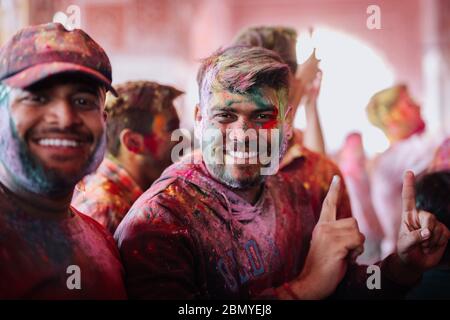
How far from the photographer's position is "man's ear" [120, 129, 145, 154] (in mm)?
2031

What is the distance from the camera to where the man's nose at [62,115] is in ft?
4.04

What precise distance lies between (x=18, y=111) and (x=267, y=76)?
23.5 inches

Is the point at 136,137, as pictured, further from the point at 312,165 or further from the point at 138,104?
the point at 312,165

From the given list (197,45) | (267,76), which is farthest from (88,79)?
(197,45)

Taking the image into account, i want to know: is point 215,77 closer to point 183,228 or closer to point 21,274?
point 183,228

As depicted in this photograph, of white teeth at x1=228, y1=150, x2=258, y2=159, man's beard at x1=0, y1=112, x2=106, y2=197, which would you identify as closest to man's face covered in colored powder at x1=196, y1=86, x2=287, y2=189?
white teeth at x1=228, y1=150, x2=258, y2=159

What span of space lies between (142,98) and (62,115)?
29.8 inches

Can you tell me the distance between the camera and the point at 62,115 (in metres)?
1.24

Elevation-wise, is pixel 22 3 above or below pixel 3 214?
above

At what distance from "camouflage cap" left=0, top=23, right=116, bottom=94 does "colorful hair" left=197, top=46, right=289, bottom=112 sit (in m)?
0.31

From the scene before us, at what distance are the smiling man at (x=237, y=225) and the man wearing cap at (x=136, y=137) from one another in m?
0.42

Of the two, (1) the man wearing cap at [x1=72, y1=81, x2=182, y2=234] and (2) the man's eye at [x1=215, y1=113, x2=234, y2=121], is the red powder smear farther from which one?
(1) the man wearing cap at [x1=72, y1=81, x2=182, y2=234]
